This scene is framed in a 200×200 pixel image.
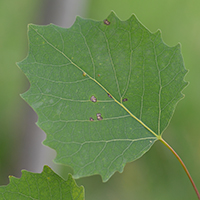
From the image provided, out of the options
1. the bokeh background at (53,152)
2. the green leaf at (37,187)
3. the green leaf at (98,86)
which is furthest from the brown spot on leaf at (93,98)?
the bokeh background at (53,152)

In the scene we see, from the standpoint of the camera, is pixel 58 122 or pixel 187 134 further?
pixel 187 134

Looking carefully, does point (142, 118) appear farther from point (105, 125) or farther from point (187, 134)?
point (187, 134)

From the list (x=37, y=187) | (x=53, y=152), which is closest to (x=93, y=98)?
(x=37, y=187)

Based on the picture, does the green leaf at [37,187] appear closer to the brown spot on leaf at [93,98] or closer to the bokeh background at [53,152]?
the brown spot on leaf at [93,98]

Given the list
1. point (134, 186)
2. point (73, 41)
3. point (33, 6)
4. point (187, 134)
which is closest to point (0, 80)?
point (33, 6)

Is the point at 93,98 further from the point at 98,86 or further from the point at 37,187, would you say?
the point at 37,187

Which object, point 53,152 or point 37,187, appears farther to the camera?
point 53,152

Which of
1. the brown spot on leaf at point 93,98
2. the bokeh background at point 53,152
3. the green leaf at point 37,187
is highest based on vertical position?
the bokeh background at point 53,152
